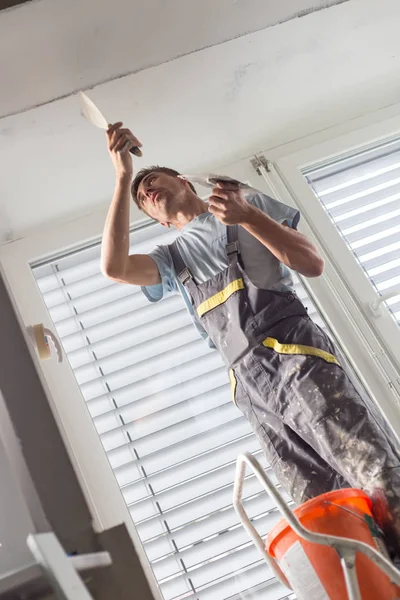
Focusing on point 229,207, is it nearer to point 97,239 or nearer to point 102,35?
point 102,35

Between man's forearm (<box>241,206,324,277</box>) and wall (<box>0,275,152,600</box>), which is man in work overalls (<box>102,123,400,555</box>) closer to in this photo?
man's forearm (<box>241,206,324,277</box>)

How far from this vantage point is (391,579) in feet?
3.29

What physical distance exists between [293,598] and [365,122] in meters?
1.46

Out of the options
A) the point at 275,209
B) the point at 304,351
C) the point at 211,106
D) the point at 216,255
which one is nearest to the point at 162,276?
the point at 216,255

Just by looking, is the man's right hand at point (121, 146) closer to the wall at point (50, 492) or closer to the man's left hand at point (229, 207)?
the man's left hand at point (229, 207)

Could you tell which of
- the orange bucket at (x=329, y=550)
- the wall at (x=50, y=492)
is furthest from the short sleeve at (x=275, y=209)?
the wall at (x=50, y=492)

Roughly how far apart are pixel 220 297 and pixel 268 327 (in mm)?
148

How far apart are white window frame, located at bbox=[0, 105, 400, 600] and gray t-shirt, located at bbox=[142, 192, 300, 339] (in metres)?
0.33

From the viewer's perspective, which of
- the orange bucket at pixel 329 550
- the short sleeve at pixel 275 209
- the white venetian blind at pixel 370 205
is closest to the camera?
the orange bucket at pixel 329 550

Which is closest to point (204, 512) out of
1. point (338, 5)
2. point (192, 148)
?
point (192, 148)

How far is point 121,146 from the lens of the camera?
1444mm

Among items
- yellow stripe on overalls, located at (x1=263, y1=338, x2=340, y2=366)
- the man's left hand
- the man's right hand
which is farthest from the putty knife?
yellow stripe on overalls, located at (x1=263, y1=338, x2=340, y2=366)

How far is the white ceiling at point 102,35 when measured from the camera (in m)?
1.34

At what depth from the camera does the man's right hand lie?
1.44m
